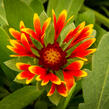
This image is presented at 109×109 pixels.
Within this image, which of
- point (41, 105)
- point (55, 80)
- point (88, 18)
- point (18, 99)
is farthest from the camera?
point (88, 18)

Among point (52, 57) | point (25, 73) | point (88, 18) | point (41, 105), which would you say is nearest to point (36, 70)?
point (25, 73)

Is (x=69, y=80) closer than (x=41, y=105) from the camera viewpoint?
Yes

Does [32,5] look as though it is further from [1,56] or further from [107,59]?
[107,59]

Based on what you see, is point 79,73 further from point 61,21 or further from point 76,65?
point 61,21

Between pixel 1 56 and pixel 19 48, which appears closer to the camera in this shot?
pixel 19 48

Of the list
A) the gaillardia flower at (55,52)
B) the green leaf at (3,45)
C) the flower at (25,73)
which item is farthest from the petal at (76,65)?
the green leaf at (3,45)

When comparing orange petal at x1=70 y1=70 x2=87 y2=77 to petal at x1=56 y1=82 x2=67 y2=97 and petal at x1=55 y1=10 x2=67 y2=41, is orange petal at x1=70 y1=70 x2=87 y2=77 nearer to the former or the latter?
petal at x1=56 y1=82 x2=67 y2=97

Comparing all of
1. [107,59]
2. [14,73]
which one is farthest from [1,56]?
[107,59]
